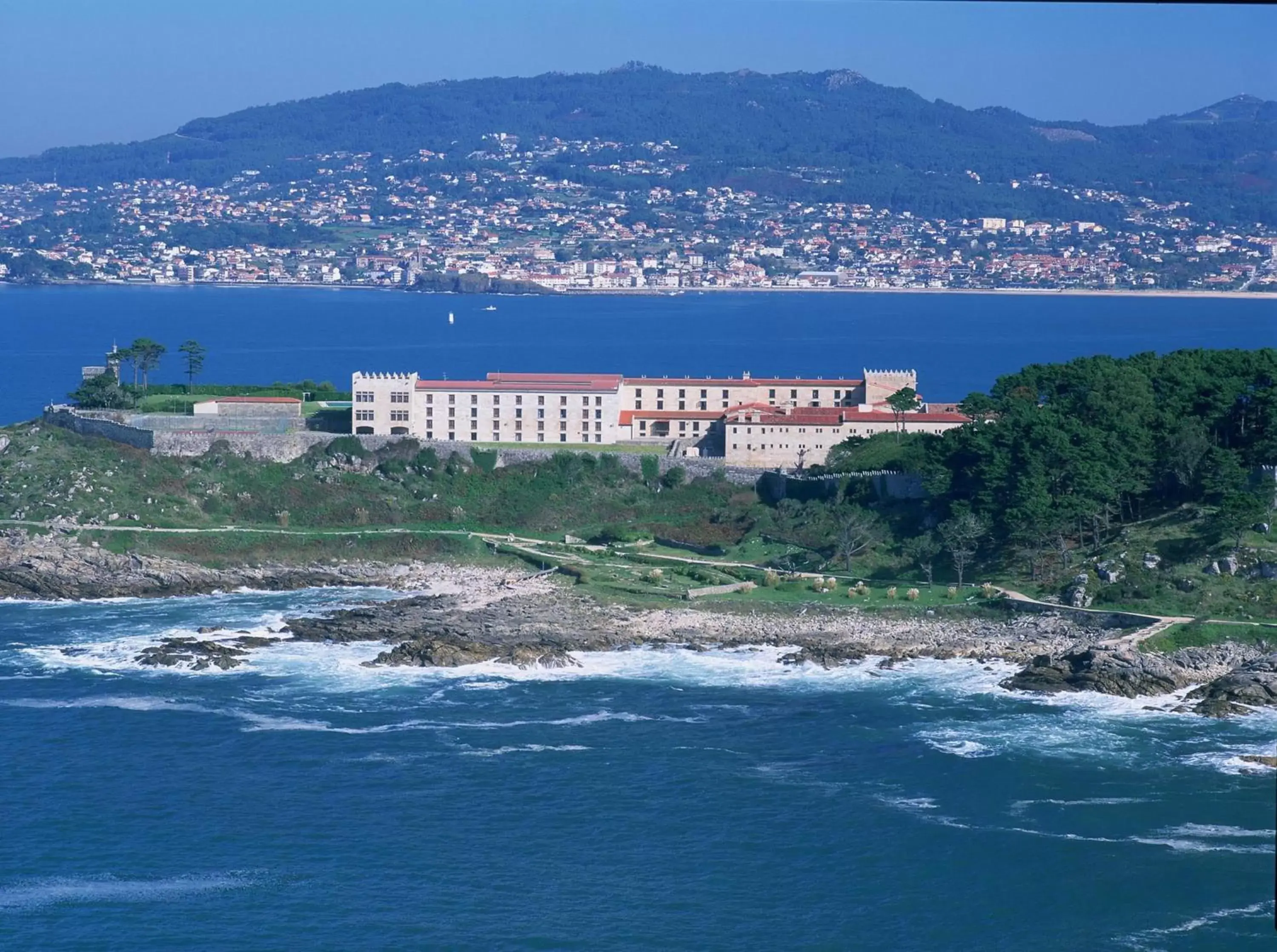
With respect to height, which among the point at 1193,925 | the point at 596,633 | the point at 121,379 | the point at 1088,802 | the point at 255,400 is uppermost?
the point at 121,379

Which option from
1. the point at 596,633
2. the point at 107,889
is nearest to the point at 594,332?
the point at 596,633

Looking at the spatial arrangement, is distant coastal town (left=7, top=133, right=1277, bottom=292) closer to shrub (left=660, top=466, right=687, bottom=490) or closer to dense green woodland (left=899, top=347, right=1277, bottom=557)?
dense green woodland (left=899, top=347, right=1277, bottom=557)

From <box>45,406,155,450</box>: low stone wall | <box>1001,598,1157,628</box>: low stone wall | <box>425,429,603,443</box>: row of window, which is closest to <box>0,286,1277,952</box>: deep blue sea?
<box>1001,598,1157,628</box>: low stone wall

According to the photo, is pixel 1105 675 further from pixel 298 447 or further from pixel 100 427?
pixel 100 427

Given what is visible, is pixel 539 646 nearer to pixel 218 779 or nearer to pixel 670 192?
pixel 218 779

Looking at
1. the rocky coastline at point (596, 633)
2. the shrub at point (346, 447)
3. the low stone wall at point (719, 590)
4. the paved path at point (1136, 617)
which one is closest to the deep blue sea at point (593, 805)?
the rocky coastline at point (596, 633)
